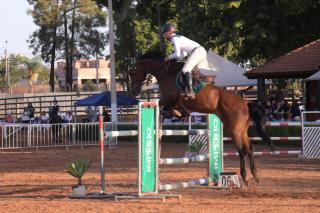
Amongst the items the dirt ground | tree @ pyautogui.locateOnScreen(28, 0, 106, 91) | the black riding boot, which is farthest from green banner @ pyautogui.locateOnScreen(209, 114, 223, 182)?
tree @ pyautogui.locateOnScreen(28, 0, 106, 91)

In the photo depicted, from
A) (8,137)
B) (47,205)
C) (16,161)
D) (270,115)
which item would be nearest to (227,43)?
(270,115)

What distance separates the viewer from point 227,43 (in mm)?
38781

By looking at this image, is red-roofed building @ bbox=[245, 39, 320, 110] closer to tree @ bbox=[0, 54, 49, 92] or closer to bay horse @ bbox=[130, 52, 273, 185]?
bay horse @ bbox=[130, 52, 273, 185]

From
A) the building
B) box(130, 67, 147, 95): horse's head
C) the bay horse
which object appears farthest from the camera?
the building

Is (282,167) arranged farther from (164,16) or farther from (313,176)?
(164,16)

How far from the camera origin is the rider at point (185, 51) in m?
13.0

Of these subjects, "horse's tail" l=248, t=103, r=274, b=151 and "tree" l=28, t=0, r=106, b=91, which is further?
"tree" l=28, t=0, r=106, b=91

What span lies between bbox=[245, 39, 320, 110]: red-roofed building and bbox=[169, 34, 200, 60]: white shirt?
19.5m

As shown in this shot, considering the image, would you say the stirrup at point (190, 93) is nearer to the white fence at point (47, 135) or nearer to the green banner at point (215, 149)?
the green banner at point (215, 149)

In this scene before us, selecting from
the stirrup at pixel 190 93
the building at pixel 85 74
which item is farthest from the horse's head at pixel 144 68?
the building at pixel 85 74

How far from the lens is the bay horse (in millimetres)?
13086

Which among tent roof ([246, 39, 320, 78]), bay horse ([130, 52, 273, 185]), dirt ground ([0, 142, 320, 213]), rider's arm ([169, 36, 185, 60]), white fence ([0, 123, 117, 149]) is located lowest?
dirt ground ([0, 142, 320, 213])

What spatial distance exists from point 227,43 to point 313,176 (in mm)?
22087

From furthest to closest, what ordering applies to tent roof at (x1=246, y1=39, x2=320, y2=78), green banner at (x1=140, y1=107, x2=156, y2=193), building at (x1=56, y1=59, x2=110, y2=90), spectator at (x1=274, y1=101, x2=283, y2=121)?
building at (x1=56, y1=59, x2=110, y2=90), spectator at (x1=274, y1=101, x2=283, y2=121), tent roof at (x1=246, y1=39, x2=320, y2=78), green banner at (x1=140, y1=107, x2=156, y2=193)
